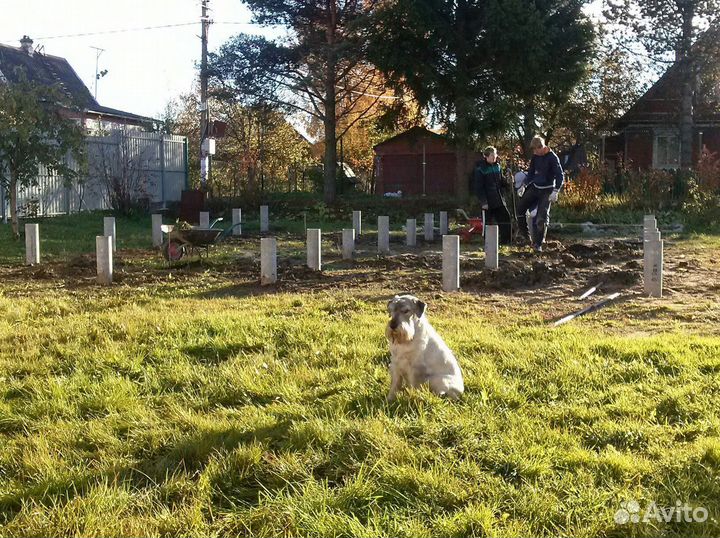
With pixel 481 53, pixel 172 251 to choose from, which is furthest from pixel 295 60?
pixel 172 251

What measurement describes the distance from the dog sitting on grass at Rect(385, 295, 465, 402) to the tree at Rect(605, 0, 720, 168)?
29307 mm

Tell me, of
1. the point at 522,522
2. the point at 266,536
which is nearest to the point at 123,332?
the point at 266,536

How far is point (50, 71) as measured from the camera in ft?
117

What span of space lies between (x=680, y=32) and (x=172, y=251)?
25925 millimetres

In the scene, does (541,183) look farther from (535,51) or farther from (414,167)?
(414,167)

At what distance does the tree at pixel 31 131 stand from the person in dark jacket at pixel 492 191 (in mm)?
8480

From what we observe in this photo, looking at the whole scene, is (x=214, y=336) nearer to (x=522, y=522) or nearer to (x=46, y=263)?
(x=522, y=522)

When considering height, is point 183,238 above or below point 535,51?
below

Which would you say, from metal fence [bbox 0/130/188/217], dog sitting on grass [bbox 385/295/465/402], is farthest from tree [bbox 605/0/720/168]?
dog sitting on grass [bbox 385/295/465/402]

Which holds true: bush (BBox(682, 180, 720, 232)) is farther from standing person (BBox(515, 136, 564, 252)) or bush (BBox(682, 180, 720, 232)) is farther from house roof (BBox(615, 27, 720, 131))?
house roof (BBox(615, 27, 720, 131))

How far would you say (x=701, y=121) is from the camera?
3544 centimetres

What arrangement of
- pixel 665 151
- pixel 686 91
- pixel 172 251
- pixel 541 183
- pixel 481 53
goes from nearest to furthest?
pixel 172 251 → pixel 541 183 → pixel 481 53 → pixel 686 91 → pixel 665 151

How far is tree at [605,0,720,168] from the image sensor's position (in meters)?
30.1

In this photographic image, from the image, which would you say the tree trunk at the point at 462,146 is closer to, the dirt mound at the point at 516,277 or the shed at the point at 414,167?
the shed at the point at 414,167
